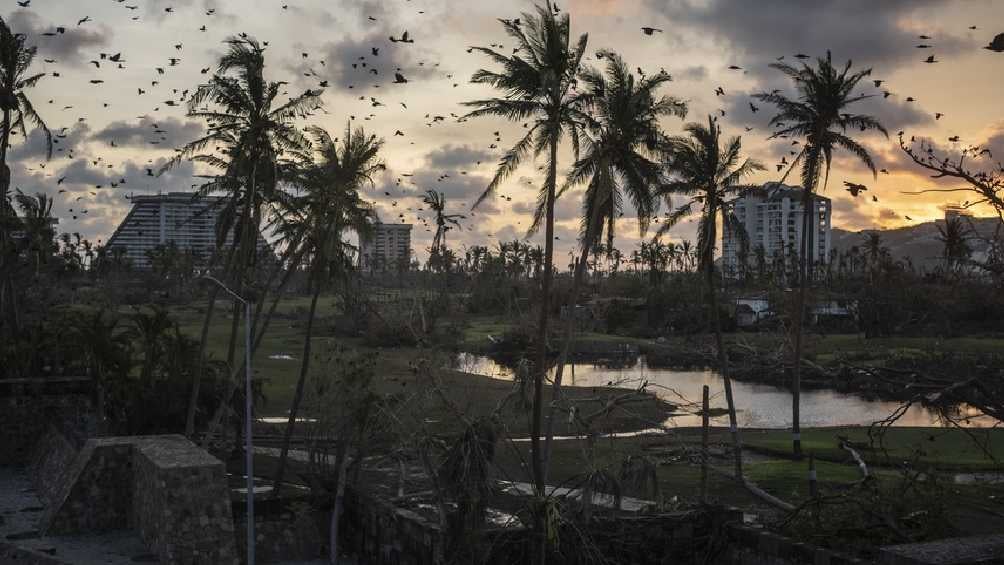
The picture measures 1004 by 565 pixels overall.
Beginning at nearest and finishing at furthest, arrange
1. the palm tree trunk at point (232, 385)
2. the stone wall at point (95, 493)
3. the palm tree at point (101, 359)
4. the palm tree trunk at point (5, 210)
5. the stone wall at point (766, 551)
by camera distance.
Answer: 1. the stone wall at point (766, 551)
2. the stone wall at point (95, 493)
3. the palm tree trunk at point (232, 385)
4. the palm tree at point (101, 359)
5. the palm tree trunk at point (5, 210)

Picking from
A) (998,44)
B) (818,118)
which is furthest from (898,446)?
(998,44)

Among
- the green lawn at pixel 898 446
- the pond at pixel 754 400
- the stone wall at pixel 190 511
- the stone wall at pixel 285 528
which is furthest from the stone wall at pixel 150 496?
the green lawn at pixel 898 446

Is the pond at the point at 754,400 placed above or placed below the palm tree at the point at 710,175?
below

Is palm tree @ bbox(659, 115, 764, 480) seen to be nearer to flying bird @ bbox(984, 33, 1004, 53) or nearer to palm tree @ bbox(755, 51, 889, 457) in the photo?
palm tree @ bbox(755, 51, 889, 457)

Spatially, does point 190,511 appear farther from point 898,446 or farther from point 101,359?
point 898,446

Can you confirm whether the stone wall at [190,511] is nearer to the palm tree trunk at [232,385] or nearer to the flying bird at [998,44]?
the palm tree trunk at [232,385]

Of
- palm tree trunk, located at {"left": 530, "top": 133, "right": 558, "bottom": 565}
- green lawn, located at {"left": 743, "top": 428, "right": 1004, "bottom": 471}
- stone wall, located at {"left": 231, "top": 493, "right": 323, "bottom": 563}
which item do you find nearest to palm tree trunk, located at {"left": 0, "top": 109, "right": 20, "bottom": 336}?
stone wall, located at {"left": 231, "top": 493, "right": 323, "bottom": 563}
